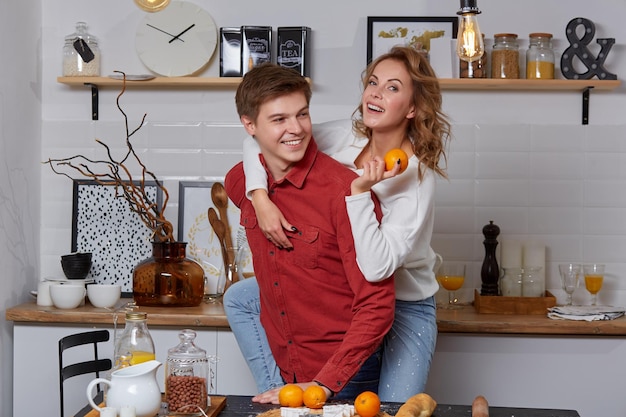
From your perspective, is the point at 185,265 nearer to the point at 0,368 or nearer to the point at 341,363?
the point at 0,368

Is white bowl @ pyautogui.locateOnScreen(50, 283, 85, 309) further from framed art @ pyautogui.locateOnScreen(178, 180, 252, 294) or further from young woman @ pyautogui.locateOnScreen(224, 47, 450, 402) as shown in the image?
young woman @ pyautogui.locateOnScreen(224, 47, 450, 402)

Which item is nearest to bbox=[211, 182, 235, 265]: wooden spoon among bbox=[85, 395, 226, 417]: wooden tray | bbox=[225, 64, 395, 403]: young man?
bbox=[225, 64, 395, 403]: young man

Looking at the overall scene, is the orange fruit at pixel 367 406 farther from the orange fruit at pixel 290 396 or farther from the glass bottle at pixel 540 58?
the glass bottle at pixel 540 58

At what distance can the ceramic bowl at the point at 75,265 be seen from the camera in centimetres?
388

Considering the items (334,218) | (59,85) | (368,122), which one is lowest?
(334,218)

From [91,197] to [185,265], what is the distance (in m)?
0.62

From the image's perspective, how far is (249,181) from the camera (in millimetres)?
2676

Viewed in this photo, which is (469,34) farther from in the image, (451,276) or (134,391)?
(451,276)

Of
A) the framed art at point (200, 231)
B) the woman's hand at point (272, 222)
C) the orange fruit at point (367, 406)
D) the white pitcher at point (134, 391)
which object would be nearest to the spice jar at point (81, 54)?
the framed art at point (200, 231)

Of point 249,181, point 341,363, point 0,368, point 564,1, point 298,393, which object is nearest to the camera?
point 298,393

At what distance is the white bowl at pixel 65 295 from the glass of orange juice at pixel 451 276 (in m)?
1.51

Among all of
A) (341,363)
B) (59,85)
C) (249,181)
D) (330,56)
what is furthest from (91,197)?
(341,363)

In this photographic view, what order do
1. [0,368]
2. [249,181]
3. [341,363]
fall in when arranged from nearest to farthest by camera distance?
[341,363] → [249,181] → [0,368]

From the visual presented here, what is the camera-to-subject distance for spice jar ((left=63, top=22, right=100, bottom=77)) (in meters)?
3.93
